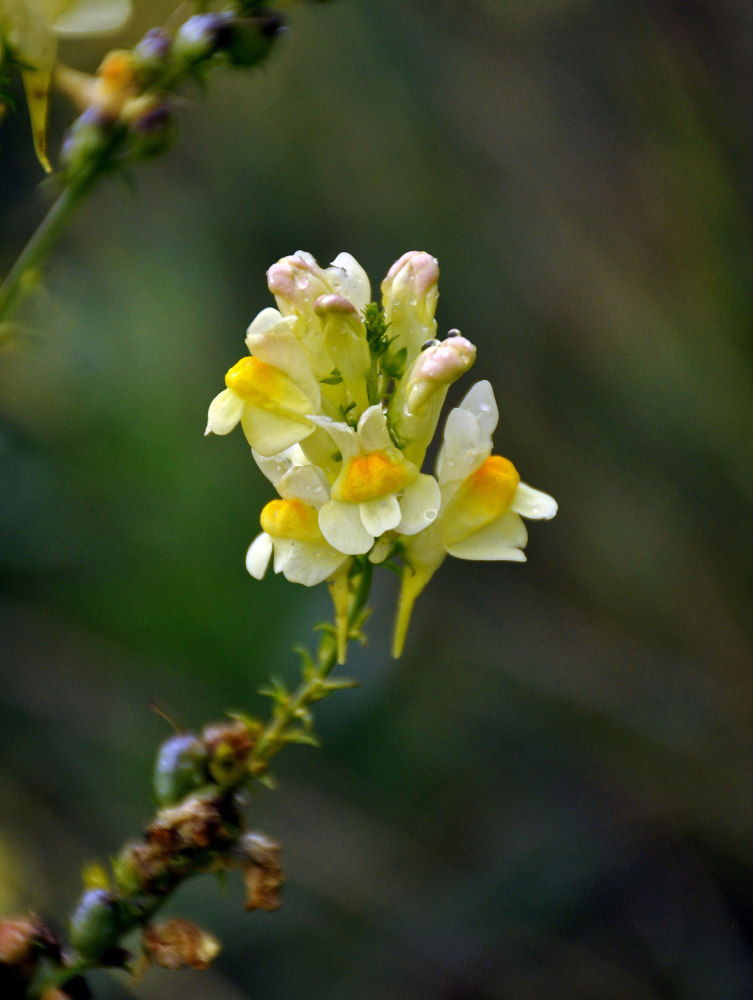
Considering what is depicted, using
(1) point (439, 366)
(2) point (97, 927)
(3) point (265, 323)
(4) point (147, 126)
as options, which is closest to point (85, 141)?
(4) point (147, 126)

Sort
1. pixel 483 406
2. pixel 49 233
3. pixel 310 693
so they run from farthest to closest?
1. pixel 483 406
2. pixel 310 693
3. pixel 49 233

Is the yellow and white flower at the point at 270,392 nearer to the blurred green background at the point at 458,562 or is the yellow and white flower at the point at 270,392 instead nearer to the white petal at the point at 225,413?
the white petal at the point at 225,413

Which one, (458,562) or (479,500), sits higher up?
(479,500)

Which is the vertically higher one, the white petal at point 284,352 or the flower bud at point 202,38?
the flower bud at point 202,38

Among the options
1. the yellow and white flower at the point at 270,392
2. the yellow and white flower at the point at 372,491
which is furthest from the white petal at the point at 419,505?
the yellow and white flower at the point at 270,392

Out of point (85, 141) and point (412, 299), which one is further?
point (412, 299)

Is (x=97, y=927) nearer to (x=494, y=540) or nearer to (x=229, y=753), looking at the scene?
(x=229, y=753)

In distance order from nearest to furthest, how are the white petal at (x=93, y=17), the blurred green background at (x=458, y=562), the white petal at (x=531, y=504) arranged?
the white petal at (x=93, y=17) → the white petal at (x=531, y=504) → the blurred green background at (x=458, y=562)

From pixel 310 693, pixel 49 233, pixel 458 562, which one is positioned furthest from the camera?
pixel 458 562
